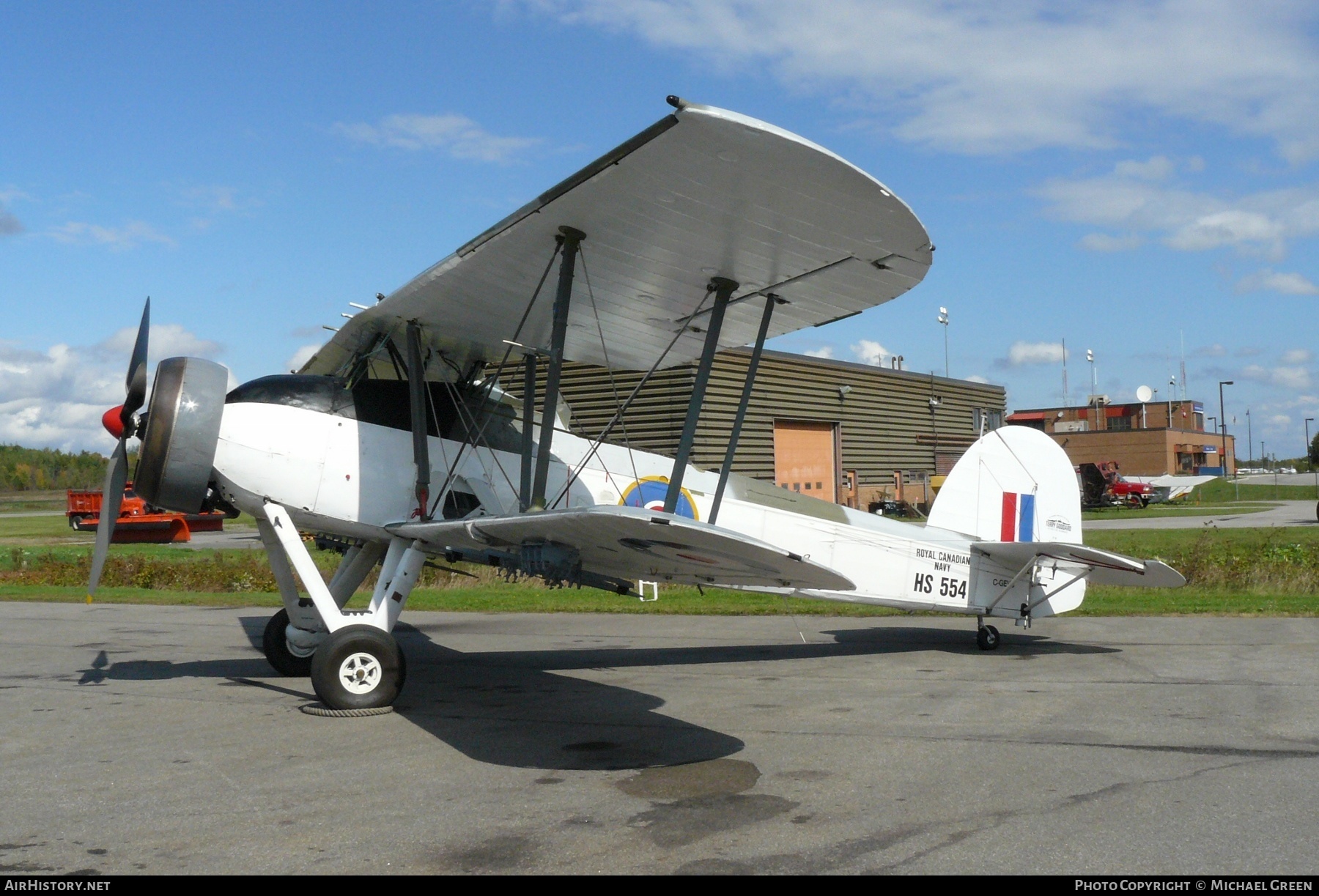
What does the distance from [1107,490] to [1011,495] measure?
38.8 m

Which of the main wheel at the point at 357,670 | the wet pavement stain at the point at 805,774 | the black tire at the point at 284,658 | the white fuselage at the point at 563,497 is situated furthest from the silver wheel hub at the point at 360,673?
the wet pavement stain at the point at 805,774

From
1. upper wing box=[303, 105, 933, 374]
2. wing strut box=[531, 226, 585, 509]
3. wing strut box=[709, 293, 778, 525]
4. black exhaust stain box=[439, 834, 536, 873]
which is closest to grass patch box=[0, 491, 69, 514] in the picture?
upper wing box=[303, 105, 933, 374]

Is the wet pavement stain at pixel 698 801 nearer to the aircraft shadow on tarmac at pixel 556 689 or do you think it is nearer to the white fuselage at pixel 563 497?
the aircraft shadow on tarmac at pixel 556 689

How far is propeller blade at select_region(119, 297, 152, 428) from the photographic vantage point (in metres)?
7.66

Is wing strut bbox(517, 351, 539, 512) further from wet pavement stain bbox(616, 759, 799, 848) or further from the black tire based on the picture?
wet pavement stain bbox(616, 759, 799, 848)

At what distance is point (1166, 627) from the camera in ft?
38.6

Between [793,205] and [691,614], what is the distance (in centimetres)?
862

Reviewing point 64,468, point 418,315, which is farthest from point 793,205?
point 64,468

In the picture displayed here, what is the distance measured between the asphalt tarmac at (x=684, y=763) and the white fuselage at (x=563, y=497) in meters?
0.75

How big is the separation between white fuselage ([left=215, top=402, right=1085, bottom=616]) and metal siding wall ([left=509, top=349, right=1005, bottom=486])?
16.3 feet

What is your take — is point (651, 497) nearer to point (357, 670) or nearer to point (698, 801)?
point (357, 670)

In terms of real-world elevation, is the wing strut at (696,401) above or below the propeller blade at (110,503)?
above

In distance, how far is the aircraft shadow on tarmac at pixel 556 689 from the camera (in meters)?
6.15

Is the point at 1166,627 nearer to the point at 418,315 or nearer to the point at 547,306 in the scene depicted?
the point at 547,306
